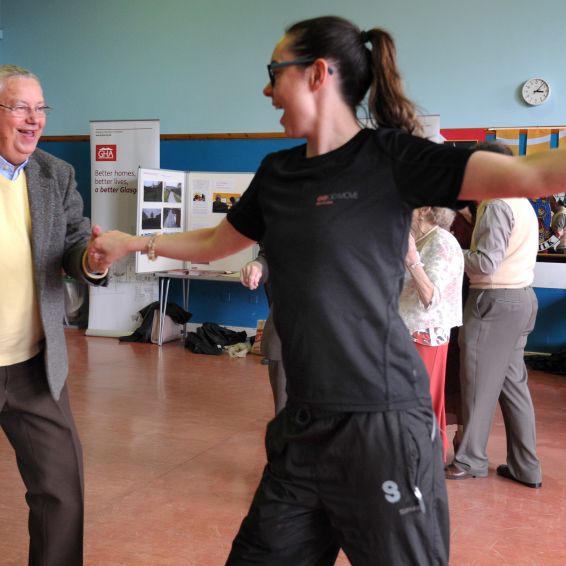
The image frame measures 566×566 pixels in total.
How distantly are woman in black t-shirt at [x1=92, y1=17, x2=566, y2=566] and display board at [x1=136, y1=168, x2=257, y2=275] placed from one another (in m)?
6.52

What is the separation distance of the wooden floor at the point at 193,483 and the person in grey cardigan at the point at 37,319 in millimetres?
724

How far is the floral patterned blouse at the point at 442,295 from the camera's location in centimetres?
338

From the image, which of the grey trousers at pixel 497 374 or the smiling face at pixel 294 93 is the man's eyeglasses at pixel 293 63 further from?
the grey trousers at pixel 497 374

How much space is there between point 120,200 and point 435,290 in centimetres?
610

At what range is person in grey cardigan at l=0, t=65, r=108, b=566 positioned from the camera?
2262 millimetres

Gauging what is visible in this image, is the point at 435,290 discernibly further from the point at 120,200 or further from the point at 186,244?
the point at 120,200

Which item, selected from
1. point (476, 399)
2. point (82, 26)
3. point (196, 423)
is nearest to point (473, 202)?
point (476, 399)

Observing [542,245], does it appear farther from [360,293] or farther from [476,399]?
[360,293]

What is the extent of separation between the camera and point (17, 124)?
7.36ft

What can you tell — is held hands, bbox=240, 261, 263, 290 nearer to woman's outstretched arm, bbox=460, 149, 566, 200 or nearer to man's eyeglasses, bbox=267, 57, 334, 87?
man's eyeglasses, bbox=267, 57, 334, 87

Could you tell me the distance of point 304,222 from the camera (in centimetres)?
151

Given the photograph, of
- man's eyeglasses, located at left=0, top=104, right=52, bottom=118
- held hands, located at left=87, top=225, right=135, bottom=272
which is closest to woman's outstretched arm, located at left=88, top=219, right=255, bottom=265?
held hands, located at left=87, top=225, right=135, bottom=272

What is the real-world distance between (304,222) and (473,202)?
1.16 feet

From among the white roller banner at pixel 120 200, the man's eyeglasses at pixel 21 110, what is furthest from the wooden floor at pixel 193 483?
the white roller banner at pixel 120 200
